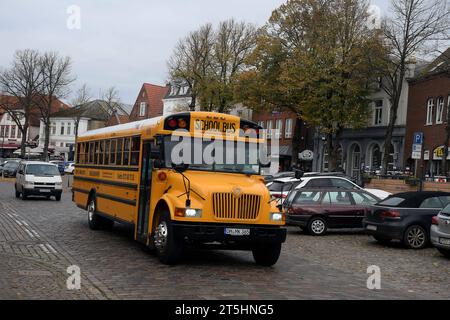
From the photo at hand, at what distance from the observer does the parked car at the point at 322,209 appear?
18.2 m

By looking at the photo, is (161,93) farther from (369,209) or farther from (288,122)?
(369,209)

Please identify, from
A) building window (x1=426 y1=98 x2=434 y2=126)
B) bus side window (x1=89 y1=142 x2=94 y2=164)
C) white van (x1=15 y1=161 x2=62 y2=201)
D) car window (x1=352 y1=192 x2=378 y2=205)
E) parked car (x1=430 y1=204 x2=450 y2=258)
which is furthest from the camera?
building window (x1=426 y1=98 x2=434 y2=126)

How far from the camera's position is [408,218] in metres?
15.3

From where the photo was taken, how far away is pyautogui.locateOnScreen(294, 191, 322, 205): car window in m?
18.4

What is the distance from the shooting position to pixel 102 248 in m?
13.0

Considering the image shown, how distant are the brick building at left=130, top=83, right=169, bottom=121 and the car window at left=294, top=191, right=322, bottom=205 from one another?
73005mm

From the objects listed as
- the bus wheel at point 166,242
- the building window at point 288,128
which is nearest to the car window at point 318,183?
the bus wheel at point 166,242

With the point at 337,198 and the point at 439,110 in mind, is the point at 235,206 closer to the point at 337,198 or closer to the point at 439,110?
the point at 337,198

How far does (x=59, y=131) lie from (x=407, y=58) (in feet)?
258

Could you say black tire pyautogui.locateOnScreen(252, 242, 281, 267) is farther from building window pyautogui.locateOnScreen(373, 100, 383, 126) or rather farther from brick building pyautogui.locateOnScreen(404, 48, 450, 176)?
building window pyautogui.locateOnScreen(373, 100, 383, 126)

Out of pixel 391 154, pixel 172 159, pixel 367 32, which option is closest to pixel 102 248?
pixel 172 159

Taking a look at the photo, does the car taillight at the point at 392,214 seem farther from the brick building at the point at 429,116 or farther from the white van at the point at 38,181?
the brick building at the point at 429,116

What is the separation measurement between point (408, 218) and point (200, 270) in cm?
706

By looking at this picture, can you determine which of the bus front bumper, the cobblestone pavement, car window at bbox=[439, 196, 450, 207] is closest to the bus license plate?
the bus front bumper
